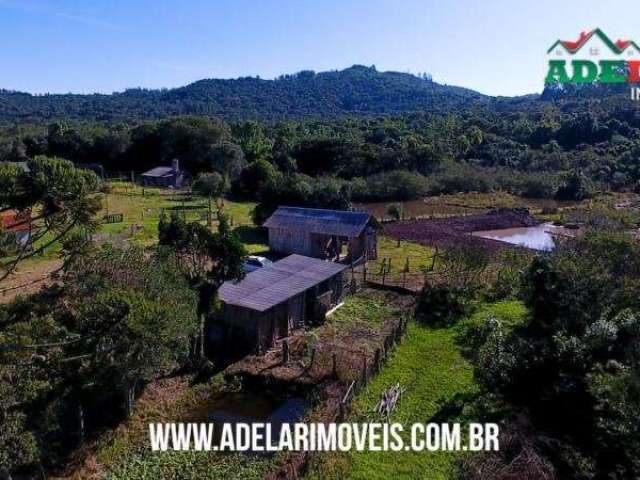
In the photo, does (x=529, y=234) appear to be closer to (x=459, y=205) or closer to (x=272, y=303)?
(x=459, y=205)

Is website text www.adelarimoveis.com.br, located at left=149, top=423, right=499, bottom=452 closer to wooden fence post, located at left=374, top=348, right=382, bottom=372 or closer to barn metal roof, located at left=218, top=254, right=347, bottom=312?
wooden fence post, located at left=374, top=348, right=382, bottom=372

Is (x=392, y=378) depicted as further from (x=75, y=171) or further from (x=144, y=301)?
(x=75, y=171)

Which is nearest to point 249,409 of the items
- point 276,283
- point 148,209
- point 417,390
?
point 417,390

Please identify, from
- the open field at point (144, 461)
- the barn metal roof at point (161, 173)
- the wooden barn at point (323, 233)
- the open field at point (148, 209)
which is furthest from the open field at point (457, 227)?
the barn metal roof at point (161, 173)

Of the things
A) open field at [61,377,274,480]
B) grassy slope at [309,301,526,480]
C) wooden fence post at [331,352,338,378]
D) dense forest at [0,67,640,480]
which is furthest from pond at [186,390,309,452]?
grassy slope at [309,301,526,480]

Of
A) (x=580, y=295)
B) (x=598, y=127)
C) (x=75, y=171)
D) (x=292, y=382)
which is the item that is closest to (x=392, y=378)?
(x=292, y=382)
